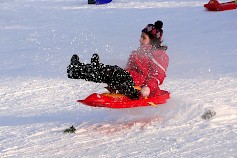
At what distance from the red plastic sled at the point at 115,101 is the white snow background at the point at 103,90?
0.74 ft

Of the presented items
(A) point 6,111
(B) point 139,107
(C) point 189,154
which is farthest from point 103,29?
(C) point 189,154

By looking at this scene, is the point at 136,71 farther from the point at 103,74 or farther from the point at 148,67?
the point at 103,74

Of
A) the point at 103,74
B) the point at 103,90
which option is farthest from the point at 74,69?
the point at 103,90

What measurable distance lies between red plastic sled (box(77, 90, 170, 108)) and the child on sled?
0.25 feet

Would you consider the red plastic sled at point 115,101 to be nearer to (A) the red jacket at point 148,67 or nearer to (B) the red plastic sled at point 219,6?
(A) the red jacket at point 148,67

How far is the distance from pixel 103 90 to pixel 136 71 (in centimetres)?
240

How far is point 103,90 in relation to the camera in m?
8.55

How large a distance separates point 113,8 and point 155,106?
15355mm

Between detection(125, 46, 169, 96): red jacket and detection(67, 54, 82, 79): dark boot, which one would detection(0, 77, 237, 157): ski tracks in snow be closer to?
detection(125, 46, 169, 96): red jacket

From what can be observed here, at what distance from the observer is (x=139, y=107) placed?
6305mm

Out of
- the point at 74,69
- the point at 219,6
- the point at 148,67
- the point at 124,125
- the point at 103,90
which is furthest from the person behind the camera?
the point at 219,6

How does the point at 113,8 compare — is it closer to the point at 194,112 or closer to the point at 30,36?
the point at 30,36

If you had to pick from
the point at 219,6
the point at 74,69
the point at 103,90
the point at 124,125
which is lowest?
the point at 103,90

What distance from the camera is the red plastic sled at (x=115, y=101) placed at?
580 cm
